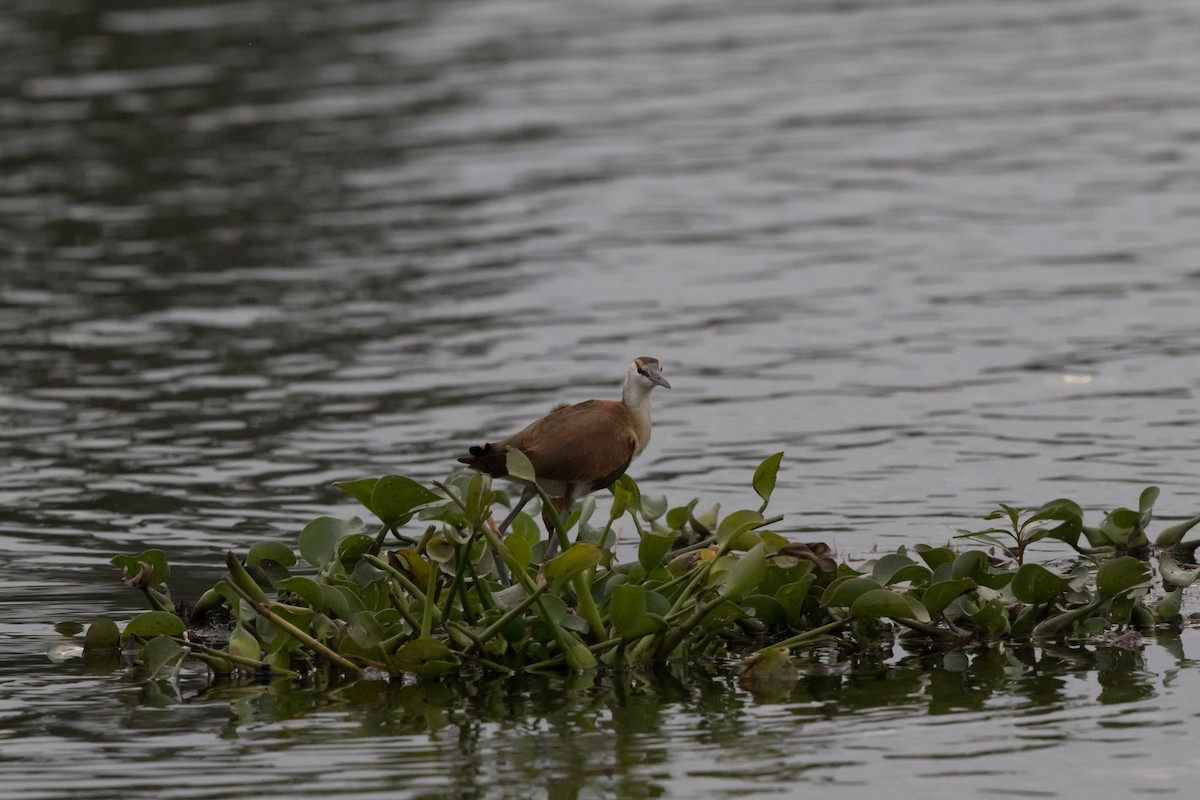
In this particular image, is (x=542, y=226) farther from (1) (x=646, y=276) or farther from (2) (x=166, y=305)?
(2) (x=166, y=305)

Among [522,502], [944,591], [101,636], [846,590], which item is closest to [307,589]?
[101,636]

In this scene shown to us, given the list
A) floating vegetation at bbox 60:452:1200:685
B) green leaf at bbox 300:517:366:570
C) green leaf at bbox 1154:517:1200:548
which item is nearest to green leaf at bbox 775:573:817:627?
floating vegetation at bbox 60:452:1200:685

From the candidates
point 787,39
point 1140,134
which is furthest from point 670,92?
point 1140,134

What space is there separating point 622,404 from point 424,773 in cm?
288

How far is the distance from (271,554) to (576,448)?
1466 millimetres

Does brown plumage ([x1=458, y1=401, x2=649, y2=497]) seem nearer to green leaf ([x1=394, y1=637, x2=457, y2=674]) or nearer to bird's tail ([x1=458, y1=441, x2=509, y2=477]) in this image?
bird's tail ([x1=458, y1=441, x2=509, y2=477])

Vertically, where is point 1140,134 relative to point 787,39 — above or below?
below

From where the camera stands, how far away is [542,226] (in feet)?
64.6

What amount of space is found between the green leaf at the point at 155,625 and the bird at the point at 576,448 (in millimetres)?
1408

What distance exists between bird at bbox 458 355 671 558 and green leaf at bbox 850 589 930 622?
56.9 inches

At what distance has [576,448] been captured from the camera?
8859 mm

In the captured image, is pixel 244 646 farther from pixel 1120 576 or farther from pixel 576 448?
pixel 1120 576

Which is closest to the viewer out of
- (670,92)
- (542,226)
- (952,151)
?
(542,226)

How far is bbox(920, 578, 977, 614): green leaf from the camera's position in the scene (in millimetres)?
8180
